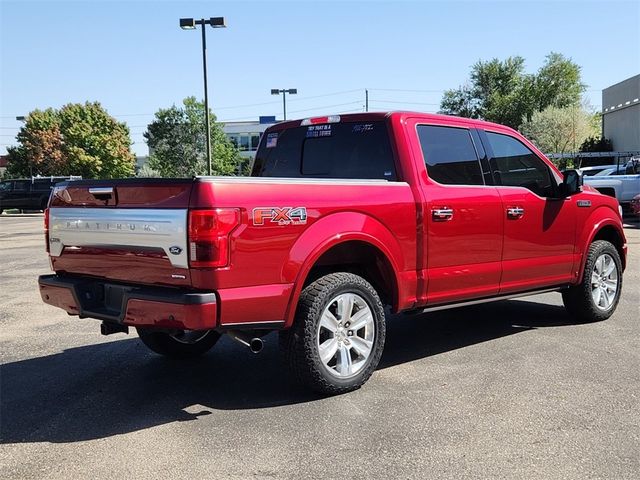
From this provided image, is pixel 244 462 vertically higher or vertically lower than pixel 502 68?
lower

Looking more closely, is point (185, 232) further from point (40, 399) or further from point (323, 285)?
point (40, 399)

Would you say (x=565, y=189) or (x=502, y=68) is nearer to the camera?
(x=565, y=189)

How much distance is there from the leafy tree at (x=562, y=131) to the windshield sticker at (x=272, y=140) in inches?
2183

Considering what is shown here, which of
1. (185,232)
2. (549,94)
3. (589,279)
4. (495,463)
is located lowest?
(495,463)

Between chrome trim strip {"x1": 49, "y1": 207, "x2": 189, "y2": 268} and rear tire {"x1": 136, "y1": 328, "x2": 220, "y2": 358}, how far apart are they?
3.79 ft

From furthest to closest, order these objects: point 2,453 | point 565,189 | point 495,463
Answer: point 565,189, point 2,453, point 495,463

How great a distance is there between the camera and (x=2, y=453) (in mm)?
3566

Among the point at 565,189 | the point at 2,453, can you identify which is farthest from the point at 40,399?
the point at 565,189

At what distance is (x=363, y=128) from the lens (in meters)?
5.16

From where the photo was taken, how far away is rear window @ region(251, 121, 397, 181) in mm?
5059

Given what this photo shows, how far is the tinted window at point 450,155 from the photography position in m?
5.13

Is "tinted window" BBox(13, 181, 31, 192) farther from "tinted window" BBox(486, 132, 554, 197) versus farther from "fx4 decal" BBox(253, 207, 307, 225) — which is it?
"fx4 decal" BBox(253, 207, 307, 225)

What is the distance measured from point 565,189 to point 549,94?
73211 mm

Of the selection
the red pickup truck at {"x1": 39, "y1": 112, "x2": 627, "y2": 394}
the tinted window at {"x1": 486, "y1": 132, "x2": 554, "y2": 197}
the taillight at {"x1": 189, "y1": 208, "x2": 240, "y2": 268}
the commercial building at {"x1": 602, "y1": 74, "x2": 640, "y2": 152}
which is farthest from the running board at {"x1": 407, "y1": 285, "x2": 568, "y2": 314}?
the commercial building at {"x1": 602, "y1": 74, "x2": 640, "y2": 152}
